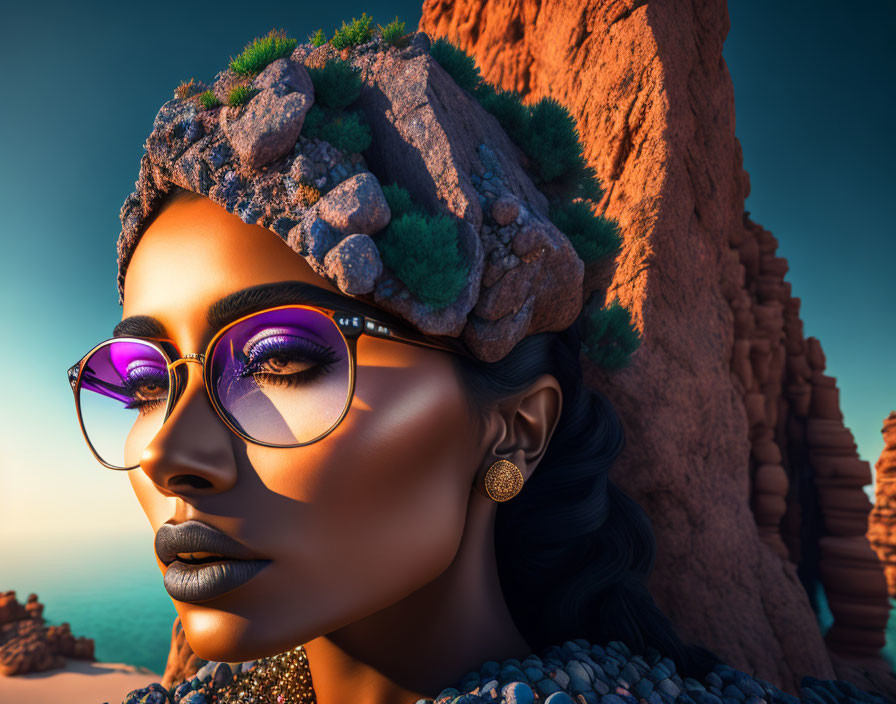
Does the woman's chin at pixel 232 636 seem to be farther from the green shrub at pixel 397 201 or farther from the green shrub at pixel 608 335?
the green shrub at pixel 608 335

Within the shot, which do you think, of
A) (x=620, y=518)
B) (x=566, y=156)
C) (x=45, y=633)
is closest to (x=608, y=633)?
(x=620, y=518)

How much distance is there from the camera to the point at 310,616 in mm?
1239

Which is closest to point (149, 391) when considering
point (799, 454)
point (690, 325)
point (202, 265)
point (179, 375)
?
point (179, 375)

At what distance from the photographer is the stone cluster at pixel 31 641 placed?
4961 mm

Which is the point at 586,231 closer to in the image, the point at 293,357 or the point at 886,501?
the point at 293,357

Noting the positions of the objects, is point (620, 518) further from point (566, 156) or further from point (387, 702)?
point (566, 156)

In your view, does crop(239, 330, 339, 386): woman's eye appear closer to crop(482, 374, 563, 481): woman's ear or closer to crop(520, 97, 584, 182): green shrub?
crop(482, 374, 563, 481): woman's ear

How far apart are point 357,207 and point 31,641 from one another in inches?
266

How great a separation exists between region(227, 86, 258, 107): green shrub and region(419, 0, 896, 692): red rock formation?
4.19ft

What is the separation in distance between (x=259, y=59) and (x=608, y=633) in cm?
223

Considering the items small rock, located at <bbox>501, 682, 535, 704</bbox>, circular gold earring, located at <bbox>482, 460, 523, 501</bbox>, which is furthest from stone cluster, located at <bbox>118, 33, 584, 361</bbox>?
small rock, located at <bbox>501, 682, 535, 704</bbox>

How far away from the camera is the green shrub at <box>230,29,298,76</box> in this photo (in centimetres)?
140

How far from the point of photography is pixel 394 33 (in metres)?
1.58

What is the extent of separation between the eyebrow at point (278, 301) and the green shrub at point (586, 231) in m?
0.81
